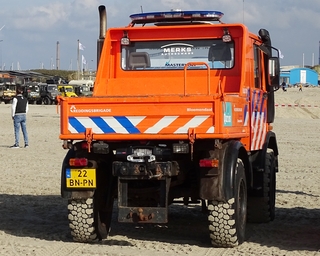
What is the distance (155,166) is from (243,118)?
1.43m

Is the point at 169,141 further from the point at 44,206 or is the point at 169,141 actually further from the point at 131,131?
the point at 44,206

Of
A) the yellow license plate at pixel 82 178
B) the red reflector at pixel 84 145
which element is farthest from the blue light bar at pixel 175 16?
the yellow license plate at pixel 82 178

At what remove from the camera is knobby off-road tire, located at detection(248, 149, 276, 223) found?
32.5ft

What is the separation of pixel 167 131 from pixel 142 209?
2.86 ft

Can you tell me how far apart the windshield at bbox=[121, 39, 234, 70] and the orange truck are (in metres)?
0.01

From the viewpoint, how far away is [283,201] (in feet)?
38.7

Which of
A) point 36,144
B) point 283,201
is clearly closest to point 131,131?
point 283,201

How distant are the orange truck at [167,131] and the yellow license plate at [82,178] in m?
0.01

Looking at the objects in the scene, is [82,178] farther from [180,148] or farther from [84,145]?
[180,148]

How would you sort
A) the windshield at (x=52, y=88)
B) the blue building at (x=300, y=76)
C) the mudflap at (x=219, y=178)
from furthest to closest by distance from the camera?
the blue building at (x=300, y=76)
the windshield at (x=52, y=88)
the mudflap at (x=219, y=178)

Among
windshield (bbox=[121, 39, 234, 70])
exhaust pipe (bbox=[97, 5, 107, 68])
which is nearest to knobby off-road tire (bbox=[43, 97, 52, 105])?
exhaust pipe (bbox=[97, 5, 107, 68])

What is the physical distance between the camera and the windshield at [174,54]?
9.66 m

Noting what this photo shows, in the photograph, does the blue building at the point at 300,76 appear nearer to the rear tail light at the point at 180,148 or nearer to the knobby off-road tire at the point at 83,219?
the knobby off-road tire at the point at 83,219

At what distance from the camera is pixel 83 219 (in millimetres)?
8234
